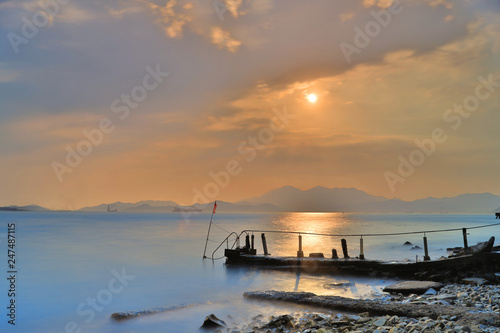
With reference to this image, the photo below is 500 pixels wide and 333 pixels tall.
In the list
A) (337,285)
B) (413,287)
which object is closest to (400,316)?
(413,287)

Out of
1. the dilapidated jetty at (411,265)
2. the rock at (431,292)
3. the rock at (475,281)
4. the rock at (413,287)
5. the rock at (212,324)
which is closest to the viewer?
the rock at (212,324)

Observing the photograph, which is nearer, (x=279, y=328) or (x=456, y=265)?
(x=279, y=328)

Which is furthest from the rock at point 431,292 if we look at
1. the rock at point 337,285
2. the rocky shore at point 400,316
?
the rock at point 337,285

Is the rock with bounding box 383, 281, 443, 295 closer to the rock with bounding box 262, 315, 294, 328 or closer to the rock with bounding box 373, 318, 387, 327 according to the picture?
the rock with bounding box 373, 318, 387, 327

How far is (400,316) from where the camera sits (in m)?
13.3

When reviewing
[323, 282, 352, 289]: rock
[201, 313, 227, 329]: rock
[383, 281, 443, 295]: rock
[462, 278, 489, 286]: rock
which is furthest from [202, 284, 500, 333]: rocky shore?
[323, 282, 352, 289]: rock

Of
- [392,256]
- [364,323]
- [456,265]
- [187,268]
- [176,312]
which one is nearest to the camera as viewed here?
[364,323]

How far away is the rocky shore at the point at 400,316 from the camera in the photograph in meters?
11.1

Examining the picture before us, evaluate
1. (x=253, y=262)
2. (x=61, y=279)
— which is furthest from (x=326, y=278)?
(x=61, y=279)

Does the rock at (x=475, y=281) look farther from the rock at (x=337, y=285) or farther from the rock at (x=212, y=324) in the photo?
the rock at (x=212, y=324)

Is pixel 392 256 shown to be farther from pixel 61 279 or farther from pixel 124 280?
pixel 61 279

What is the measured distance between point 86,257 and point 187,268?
16.5m

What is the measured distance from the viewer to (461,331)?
9844 mm

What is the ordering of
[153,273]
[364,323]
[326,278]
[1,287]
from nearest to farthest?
1. [364,323]
2. [326,278]
3. [1,287]
4. [153,273]
